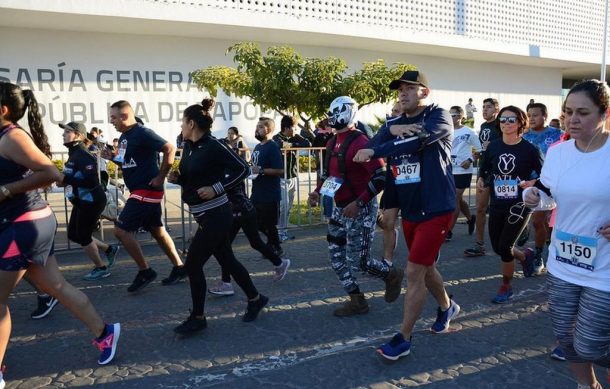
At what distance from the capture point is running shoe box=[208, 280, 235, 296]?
535 cm

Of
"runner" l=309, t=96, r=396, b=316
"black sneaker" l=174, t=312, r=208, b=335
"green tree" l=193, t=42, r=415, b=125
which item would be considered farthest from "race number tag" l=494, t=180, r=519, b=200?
"green tree" l=193, t=42, r=415, b=125

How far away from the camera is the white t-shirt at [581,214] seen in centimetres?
266

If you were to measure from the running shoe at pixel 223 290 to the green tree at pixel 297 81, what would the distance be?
5.49 m

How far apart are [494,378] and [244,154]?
20.3ft

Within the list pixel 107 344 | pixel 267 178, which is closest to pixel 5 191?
pixel 107 344

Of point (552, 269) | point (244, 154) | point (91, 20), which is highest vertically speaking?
point (91, 20)

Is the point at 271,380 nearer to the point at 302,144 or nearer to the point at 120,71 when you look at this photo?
the point at 302,144

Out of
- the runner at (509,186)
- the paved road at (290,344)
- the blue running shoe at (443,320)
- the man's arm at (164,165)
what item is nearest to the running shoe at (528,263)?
the paved road at (290,344)

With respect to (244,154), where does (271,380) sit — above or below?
below

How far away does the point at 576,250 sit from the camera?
2773mm

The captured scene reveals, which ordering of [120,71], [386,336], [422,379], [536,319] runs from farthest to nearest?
[120,71], [536,319], [386,336], [422,379]

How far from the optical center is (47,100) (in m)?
15.5

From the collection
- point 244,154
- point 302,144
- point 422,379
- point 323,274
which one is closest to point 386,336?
point 422,379

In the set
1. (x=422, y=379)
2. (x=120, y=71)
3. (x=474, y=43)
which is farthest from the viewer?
(x=474, y=43)
